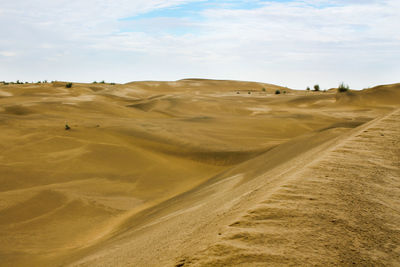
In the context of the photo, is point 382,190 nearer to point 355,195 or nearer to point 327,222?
point 355,195

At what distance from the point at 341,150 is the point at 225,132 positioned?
255 inches

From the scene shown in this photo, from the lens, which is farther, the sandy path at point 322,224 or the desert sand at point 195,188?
the desert sand at point 195,188

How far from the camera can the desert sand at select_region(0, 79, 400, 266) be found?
1.80 meters

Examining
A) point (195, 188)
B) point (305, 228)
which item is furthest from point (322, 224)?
point (195, 188)

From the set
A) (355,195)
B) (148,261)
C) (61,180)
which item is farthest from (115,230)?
(355,195)

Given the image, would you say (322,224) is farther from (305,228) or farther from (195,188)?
(195,188)

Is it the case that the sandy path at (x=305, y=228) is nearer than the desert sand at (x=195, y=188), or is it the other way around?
the sandy path at (x=305, y=228)

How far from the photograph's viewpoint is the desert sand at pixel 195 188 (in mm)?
1797

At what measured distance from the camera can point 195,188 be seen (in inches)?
224

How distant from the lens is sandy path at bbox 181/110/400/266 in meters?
1.63

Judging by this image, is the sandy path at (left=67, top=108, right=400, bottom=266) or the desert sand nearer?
the sandy path at (left=67, top=108, right=400, bottom=266)

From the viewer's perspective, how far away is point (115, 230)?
4.44 meters

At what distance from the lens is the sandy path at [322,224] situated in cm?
163

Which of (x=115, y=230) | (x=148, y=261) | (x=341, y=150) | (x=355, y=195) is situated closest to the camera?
(x=148, y=261)
